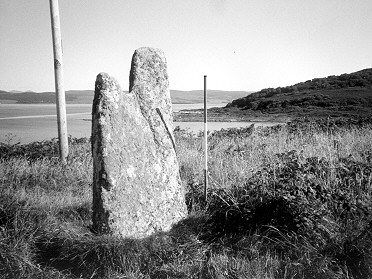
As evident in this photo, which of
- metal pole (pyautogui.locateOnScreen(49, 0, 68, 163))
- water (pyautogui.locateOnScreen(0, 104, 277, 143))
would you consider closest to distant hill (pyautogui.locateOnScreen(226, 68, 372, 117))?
water (pyautogui.locateOnScreen(0, 104, 277, 143))

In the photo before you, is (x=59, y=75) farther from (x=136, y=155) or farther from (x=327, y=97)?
(x=327, y=97)

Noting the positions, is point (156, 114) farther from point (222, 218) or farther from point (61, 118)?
point (61, 118)

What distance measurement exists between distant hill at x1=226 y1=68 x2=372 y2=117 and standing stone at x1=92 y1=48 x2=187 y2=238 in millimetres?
23716

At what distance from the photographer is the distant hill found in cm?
2859

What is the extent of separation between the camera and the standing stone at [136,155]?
368 centimetres

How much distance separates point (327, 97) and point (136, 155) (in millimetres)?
31188

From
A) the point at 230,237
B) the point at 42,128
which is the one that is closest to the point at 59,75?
the point at 230,237

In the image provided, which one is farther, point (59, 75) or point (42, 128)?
point (42, 128)

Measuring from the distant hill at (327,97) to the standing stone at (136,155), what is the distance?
2372 cm

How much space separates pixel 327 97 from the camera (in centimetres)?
3158

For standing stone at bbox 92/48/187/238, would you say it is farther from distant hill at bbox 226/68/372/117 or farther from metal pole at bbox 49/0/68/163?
distant hill at bbox 226/68/372/117

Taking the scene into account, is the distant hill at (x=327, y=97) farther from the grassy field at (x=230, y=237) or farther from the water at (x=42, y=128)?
the grassy field at (x=230, y=237)

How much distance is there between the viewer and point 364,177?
4.90 meters

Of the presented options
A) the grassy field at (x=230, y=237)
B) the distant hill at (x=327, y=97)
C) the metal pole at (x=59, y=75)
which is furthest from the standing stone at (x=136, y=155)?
the distant hill at (x=327, y=97)
